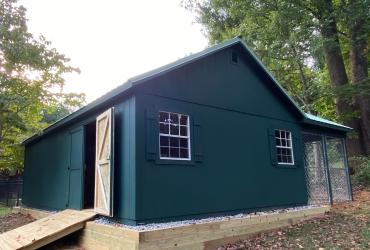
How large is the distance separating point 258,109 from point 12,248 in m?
6.47

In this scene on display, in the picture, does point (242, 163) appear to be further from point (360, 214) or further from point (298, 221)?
point (360, 214)

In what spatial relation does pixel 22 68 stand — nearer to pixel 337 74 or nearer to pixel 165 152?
pixel 165 152

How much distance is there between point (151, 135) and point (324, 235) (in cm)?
420

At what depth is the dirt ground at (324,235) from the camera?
6314mm

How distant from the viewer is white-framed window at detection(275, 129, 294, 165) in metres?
9.44

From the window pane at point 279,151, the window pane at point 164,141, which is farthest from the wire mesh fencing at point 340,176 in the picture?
the window pane at point 164,141

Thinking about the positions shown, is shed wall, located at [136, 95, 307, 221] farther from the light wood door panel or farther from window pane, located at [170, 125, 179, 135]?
the light wood door panel

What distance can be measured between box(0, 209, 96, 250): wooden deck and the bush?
10.9m

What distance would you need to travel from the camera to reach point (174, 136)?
269 inches

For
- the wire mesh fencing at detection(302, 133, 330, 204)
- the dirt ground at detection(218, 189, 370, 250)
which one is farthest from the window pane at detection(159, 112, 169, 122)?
the wire mesh fencing at detection(302, 133, 330, 204)

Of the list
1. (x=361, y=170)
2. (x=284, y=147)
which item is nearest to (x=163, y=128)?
(x=284, y=147)

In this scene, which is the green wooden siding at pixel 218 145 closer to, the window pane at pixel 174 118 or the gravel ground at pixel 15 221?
the window pane at pixel 174 118

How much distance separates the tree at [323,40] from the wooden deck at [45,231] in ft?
38.8

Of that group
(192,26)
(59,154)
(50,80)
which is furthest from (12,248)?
(192,26)
